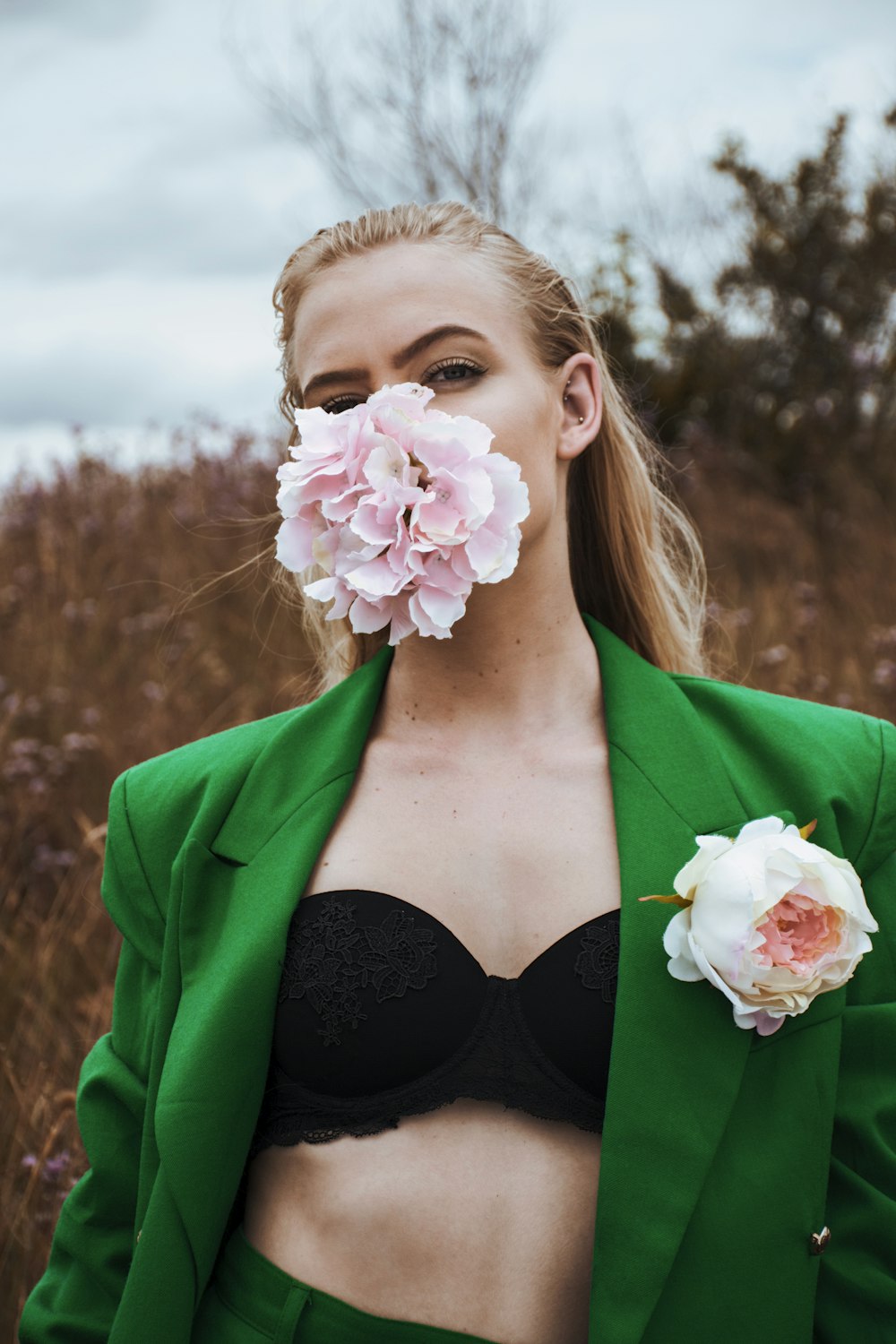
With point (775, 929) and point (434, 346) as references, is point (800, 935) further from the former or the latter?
point (434, 346)

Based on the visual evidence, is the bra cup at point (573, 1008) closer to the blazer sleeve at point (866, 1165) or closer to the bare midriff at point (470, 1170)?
the bare midriff at point (470, 1170)

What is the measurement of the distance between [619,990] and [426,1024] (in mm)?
298

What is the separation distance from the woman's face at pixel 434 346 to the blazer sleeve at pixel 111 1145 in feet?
3.06

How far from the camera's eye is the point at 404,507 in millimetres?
1551

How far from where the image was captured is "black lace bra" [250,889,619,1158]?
68.5 inches

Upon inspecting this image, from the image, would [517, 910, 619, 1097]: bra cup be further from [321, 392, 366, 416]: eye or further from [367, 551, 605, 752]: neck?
[321, 392, 366, 416]: eye

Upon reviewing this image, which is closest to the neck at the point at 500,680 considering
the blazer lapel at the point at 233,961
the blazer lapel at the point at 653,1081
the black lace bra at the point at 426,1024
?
the blazer lapel at the point at 233,961

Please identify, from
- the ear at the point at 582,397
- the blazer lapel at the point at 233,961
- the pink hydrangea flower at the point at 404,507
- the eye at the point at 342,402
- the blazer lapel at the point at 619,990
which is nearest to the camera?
the pink hydrangea flower at the point at 404,507

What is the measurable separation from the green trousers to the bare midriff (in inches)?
0.9

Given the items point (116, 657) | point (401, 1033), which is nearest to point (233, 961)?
point (401, 1033)

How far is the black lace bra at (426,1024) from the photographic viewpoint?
1740mm

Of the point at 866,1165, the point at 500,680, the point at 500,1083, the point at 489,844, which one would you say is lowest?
the point at 866,1165

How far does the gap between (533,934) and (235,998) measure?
0.49 m

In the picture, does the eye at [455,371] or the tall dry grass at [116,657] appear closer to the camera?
the eye at [455,371]
